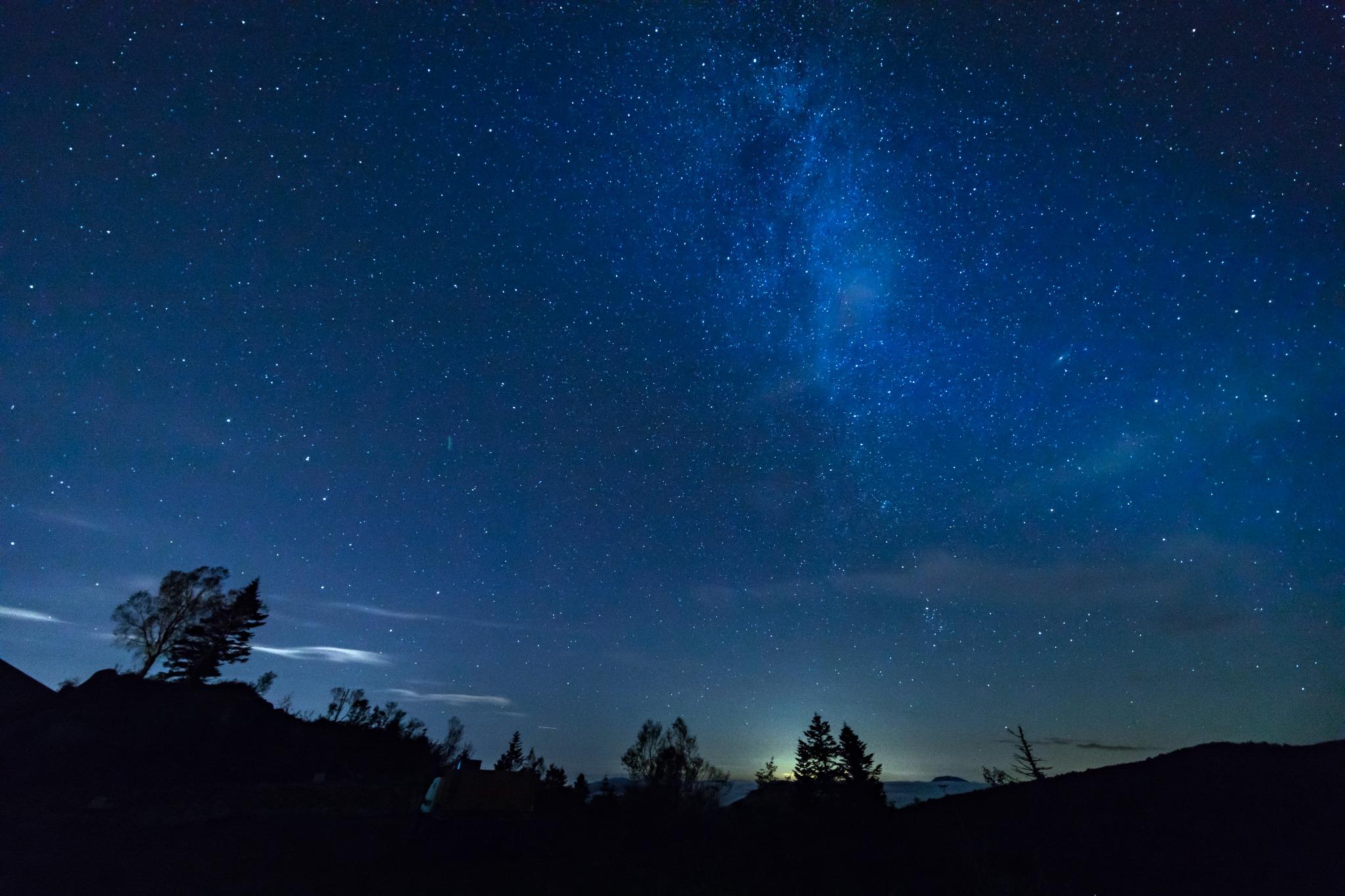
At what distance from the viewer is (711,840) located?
26.6 m

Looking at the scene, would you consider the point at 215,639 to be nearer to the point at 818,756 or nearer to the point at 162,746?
the point at 162,746

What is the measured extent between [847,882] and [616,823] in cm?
1885

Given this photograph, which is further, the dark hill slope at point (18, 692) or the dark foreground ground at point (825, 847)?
the dark hill slope at point (18, 692)

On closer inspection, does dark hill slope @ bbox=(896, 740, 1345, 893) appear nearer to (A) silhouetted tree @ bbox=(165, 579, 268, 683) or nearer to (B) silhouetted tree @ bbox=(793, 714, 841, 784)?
(B) silhouetted tree @ bbox=(793, 714, 841, 784)

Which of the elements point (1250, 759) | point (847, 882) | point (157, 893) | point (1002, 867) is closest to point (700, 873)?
point (847, 882)

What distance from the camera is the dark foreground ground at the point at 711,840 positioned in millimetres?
16109

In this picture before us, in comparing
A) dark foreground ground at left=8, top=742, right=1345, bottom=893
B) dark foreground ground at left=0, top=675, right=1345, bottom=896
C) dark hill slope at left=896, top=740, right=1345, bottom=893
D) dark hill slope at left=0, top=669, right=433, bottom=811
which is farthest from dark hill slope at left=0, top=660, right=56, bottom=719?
dark hill slope at left=896, top=740, right=1345, bottom=893

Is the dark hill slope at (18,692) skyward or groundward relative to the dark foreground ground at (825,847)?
skyward

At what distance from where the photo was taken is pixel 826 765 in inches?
2203

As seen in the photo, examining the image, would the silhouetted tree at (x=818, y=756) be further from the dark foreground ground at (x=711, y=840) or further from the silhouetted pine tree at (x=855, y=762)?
the dark foreground ground at (x=711, y=840)

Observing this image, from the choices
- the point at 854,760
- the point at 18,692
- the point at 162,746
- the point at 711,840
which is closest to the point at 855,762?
the point at 854,760

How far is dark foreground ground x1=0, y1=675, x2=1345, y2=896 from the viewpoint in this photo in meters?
16.1

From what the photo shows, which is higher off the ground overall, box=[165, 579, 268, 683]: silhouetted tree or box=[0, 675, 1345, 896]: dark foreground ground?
box=[165, 579, 268, 683]: silhouetted tree

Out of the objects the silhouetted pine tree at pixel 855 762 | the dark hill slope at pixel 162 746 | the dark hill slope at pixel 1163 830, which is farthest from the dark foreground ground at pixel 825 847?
the silhouetted pine tree at pixel 855 762
